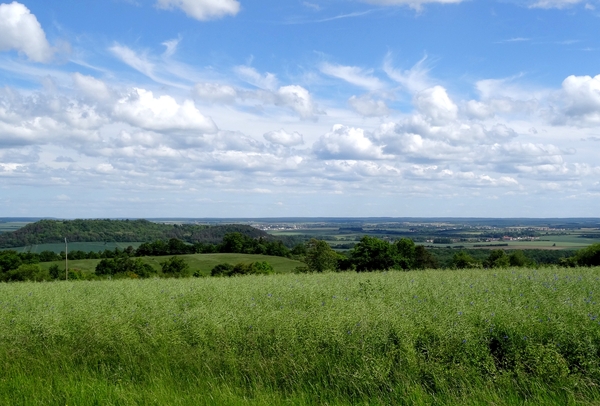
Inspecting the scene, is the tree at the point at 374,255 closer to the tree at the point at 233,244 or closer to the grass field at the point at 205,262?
the grass field at the point at 205,262

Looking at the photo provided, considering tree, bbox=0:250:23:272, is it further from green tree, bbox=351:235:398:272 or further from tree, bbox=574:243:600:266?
tree, bbox=574:243:600:266

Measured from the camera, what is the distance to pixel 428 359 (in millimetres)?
7043

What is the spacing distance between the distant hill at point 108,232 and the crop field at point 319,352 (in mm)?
87811

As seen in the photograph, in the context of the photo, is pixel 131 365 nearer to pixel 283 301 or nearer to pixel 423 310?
pixel 283 301

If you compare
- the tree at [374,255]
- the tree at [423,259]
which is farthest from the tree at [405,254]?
the tree at [423,259]

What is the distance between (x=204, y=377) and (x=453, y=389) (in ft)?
12.2

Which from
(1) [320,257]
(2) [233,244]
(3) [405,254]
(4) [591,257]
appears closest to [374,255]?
(3) [405,254]

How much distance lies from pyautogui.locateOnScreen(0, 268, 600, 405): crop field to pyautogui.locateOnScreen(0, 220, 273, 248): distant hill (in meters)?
87.8

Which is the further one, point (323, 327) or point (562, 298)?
point (562, 298)

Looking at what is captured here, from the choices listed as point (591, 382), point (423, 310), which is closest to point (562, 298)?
point (423, 310)

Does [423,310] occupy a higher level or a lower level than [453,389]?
higher

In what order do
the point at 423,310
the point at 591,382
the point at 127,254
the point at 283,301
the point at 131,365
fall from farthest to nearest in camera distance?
the point at 127,254 < the point at 283,301 < the point at 423,310 < the point at 131,365 < the point at 591,382

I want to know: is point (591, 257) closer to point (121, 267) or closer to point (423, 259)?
point (423, 259)

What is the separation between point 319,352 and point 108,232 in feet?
359
